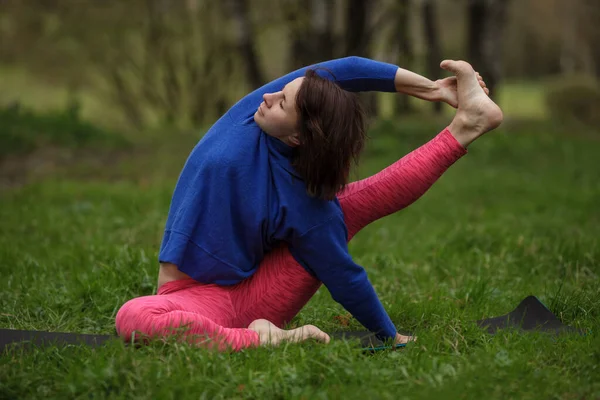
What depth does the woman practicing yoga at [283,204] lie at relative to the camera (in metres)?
2.96

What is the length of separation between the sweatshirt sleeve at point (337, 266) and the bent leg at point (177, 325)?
14.7 inches

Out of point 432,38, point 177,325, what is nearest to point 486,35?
point 432,38

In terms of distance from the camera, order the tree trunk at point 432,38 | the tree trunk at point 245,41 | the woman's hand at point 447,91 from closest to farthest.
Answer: the woman's hand at point 447,91 < the tree trunk at point 245,41 < the tree trunk at point 432,38

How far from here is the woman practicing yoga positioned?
2.96 m

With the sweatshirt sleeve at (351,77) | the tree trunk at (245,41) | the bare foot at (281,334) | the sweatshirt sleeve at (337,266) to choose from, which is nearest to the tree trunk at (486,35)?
the tree trunk at (245,41)

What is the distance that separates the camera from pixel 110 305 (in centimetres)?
379

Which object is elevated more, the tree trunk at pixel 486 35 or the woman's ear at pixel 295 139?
the tree trunk at pixel 486 35

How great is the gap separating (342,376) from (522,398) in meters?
0.63

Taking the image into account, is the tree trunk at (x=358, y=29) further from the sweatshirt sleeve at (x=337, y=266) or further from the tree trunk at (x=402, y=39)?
the sweatshirt sleeve at (x=337, y=266)

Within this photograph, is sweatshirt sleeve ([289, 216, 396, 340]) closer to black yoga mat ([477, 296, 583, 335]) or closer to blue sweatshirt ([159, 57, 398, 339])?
blue sweatshirt ([159, 57, 398, 339])

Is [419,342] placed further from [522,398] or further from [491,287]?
[491,287]

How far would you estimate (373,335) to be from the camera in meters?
3.27

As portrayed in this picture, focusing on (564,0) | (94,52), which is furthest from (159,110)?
(564,0)

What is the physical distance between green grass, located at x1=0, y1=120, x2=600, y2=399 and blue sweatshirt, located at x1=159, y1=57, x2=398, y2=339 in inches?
11.6
